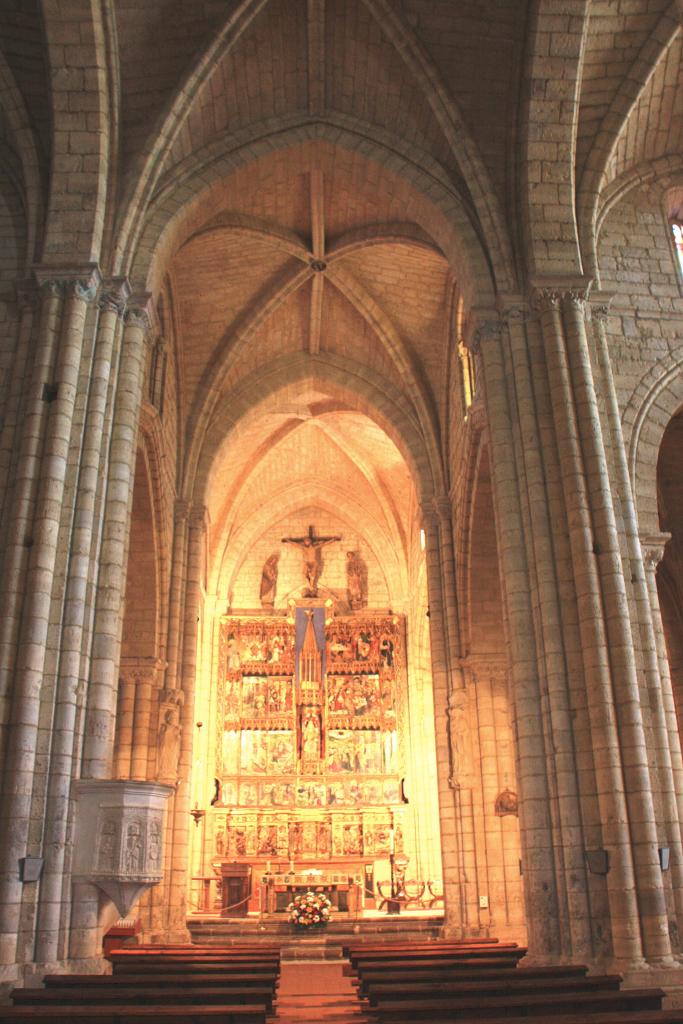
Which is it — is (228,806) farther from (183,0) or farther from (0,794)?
(183,0)

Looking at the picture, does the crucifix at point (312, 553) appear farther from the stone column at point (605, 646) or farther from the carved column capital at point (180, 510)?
the stone column at point (605, 646)

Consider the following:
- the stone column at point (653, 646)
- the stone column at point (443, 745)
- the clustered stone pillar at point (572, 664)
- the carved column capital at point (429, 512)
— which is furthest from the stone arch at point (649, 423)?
the carved column capital at point (429, 512)

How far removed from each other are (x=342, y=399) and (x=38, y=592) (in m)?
12.5

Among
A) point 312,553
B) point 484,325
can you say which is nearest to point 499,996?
point 484,325

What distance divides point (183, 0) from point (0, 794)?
38.2ft

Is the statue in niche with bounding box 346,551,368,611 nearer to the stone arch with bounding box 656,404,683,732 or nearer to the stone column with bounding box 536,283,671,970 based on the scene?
the stone arch with bounding box 656,404,683,732

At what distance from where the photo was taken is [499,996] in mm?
7254

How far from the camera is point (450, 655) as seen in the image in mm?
18453

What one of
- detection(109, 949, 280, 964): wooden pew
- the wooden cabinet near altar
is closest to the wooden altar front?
the wooden cabinet near altar

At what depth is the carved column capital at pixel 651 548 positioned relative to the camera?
12.2m

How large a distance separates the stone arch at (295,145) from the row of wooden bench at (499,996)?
9218mm

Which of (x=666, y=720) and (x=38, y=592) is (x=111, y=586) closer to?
(x=38, y=592)

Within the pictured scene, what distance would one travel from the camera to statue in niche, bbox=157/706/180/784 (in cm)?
1736

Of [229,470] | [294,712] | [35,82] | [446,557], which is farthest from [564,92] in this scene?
[294,712]
